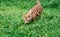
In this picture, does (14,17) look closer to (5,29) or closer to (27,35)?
(5,29)

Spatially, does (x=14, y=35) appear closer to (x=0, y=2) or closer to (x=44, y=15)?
(x=44, y=15)

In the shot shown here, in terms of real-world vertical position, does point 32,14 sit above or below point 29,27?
above

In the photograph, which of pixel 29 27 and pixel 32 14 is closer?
pixel 29 27

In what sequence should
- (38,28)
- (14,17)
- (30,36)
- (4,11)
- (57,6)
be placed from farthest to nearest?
(57,6), (4,11), (14,17), (38,28), (30,36)

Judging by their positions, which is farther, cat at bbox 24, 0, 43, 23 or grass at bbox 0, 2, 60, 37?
cat at bbox 24, 0, 43, 23

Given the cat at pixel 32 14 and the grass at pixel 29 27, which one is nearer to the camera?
the grass at pixel 29 27

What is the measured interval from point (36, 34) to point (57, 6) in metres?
4.19

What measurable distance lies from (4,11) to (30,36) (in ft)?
11.7

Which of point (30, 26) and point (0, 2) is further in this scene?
point (0, 2)

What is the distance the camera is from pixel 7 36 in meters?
7.50

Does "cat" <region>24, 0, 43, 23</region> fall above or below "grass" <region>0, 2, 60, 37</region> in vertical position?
above

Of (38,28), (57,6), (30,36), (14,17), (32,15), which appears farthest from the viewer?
(57,6)

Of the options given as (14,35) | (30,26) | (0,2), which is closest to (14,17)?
(30,26)

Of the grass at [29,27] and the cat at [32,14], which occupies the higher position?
the cat at [32,14]
